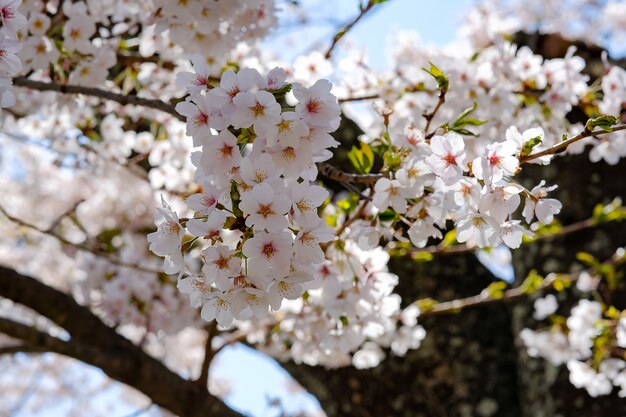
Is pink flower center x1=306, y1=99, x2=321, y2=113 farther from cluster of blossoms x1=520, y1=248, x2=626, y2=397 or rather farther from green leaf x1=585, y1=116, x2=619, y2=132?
cluster of blossoms x1=520, y1=248, x2=626, y2=397

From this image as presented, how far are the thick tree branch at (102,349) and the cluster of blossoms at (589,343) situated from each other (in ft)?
3.02

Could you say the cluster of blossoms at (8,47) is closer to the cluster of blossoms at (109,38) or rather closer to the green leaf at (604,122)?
the cluster of blossoms at (109,38)

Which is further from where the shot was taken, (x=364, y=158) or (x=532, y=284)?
(x=532, y=284)

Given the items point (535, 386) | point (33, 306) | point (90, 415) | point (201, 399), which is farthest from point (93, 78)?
point (90, 415)

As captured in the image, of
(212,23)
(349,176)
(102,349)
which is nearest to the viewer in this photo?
(349,176)

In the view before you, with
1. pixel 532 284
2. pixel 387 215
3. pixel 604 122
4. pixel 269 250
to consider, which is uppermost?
pixel 604 122

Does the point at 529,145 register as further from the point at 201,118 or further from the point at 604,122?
the point at 201,118

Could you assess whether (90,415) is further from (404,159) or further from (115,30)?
(404,159)

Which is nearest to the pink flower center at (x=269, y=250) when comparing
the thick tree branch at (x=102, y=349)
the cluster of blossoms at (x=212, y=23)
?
the cluster of blossoms at (x=212, y=23)

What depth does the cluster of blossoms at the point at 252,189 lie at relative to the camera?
804 millimetres

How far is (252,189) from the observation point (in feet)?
2.58

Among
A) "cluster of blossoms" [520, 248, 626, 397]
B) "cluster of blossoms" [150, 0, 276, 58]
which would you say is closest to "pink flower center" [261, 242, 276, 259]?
"cluster of blossoms" [150, 0, 276, 58]

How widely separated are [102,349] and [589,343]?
1296 mm

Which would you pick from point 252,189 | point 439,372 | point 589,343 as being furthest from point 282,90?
point 439,372
